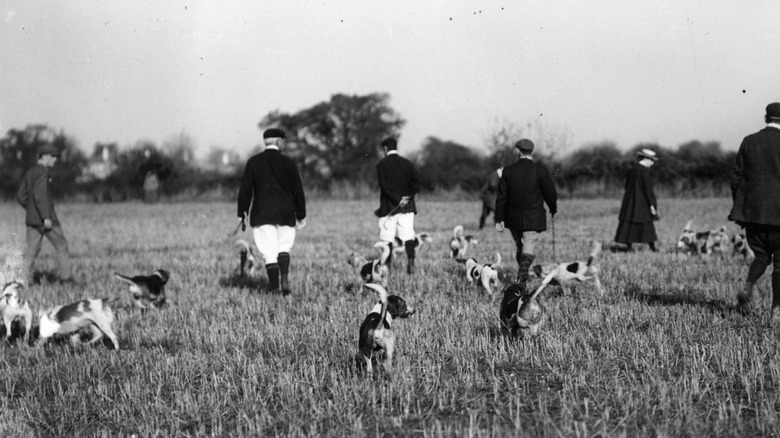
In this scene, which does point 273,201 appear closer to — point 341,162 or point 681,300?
point 681,300

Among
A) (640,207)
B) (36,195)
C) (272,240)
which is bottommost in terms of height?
Result: (272,240)

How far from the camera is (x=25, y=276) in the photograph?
994 centimetres

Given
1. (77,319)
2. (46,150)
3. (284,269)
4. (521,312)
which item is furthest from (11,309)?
(521,312)

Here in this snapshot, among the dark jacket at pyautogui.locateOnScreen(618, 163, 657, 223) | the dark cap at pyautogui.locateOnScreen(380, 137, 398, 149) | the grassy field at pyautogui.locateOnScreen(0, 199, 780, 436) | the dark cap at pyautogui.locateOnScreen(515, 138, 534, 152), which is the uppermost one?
the dark cap at pyautogui.locateOnScreen(380, 137, 398, 149)

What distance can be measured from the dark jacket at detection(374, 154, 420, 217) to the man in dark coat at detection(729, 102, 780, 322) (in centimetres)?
483

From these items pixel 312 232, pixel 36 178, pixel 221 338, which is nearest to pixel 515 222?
pixel 221 338

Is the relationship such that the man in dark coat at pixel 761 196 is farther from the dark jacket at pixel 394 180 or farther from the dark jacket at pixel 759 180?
the dark jacket at pixel 394 180

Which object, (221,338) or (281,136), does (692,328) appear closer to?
(221,338)

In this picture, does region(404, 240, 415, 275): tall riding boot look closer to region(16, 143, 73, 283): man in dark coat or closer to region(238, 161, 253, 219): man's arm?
region(238, 161, 253, 219): man's arm

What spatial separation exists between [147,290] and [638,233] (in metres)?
9.07

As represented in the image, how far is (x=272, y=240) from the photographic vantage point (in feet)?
29.2

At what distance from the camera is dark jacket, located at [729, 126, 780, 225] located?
6.48 m

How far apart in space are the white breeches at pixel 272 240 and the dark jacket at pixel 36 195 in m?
3.18

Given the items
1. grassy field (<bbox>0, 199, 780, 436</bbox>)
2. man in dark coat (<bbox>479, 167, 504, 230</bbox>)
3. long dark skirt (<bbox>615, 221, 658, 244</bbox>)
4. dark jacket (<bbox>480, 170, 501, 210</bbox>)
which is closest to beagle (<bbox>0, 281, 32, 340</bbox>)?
grassy field (<bbox>0, 199, 780, 436</bbox>)
